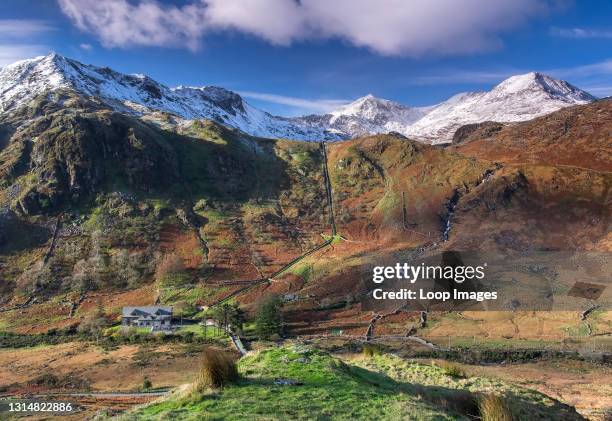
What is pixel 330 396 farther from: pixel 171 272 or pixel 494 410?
pixel 171 272

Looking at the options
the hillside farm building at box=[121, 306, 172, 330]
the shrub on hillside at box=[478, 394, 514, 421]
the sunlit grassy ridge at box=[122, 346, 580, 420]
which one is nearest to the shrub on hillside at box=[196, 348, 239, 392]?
the sunlit grassy ridge at box=[122, 346, 580, 420]

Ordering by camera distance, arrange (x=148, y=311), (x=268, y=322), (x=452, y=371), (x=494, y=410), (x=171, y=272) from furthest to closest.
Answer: (x=171, y=272) → (x=148, y=311) → (x=268, y=322) → (x=452, y=371) → (x=494, y=410)

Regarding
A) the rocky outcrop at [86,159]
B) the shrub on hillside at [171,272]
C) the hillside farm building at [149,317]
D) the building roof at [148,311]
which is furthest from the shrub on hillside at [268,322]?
the rocky outcrop at [86,159]

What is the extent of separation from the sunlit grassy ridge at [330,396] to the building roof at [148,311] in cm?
5835

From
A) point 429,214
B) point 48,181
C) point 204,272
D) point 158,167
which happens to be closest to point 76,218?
point 48,181

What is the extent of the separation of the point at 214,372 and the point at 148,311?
63739 millimetres

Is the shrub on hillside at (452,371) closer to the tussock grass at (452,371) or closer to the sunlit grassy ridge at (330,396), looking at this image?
the tussock grass at (452,371)

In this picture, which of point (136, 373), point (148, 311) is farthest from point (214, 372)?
point (148, 311)

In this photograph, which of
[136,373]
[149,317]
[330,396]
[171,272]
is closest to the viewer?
[330,396]

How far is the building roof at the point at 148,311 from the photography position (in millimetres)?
70688

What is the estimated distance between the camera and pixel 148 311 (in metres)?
70.9

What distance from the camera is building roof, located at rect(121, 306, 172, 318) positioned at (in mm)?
70688

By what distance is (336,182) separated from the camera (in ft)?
429

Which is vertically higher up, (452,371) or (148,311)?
(452,371)
